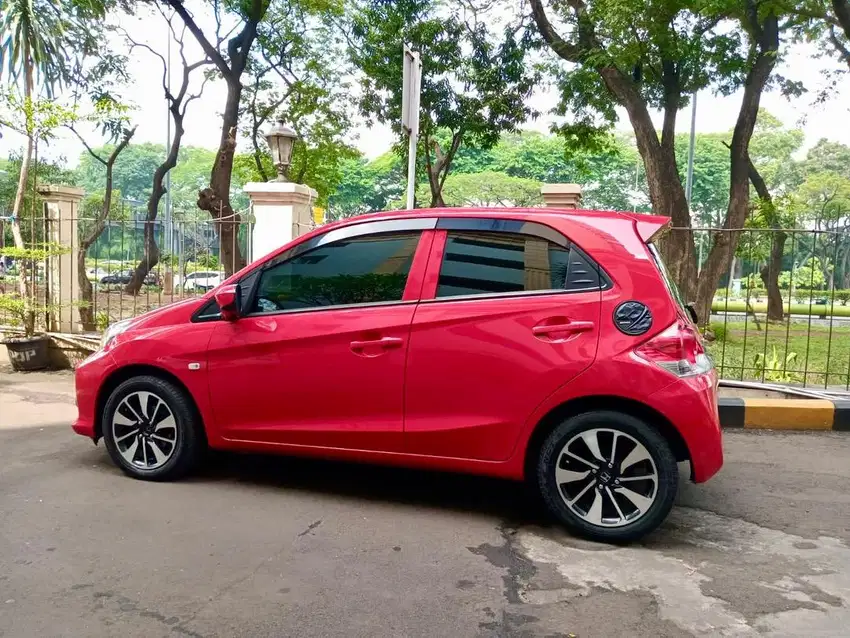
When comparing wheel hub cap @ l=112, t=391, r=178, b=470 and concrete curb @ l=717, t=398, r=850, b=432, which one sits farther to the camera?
concrete curb @ l=717, t=398, r=850, b=432

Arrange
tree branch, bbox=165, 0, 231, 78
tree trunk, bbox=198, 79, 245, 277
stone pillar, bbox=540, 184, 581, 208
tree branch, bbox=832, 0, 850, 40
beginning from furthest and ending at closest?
tree branch, bbox=165, 0, 231, 78 → tree trunk, bbox=198, 79, 245, 277 → tree branch, bbox=832, 0, 850, 40 → stone pillar, bbox=540, 184, 581, 208

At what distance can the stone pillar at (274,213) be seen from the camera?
7.73m

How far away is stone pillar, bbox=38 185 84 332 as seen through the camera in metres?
8.59

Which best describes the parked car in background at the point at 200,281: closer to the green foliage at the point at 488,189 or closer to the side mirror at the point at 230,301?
the side mirror at the point at 230,301

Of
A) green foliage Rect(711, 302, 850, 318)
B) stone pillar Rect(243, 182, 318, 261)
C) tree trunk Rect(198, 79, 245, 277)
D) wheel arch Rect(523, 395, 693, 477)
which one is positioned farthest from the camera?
tree trunk Rect(198, 79, 245, 277)

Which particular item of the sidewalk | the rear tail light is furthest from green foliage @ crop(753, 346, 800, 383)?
the sidewalk

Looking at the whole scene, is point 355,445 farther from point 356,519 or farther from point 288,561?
point 288,561

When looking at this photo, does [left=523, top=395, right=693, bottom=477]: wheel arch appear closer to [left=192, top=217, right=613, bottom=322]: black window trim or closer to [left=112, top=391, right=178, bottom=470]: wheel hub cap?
[left=192, top=217, right=613, bottom=322]: black window trim

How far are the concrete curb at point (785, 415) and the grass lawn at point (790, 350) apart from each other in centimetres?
116

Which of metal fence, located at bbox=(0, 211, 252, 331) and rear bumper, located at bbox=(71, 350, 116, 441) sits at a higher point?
metal fence, located at bbox=(0, 211, 252, 331)

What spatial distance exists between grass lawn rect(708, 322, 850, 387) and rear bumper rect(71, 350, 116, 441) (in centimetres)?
567

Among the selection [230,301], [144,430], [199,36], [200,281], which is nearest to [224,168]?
[199,36]

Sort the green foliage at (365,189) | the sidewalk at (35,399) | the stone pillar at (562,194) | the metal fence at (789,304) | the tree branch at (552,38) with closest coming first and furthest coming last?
the sidewalk at (35,399) < the metal fence at (789,304) < the stone pillar at (562,194) < the tree branch at (552,38) < the green foliage at (365,189)

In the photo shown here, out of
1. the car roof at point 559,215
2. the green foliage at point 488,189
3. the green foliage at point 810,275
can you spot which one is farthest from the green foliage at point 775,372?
the green foliage at point 488,189
